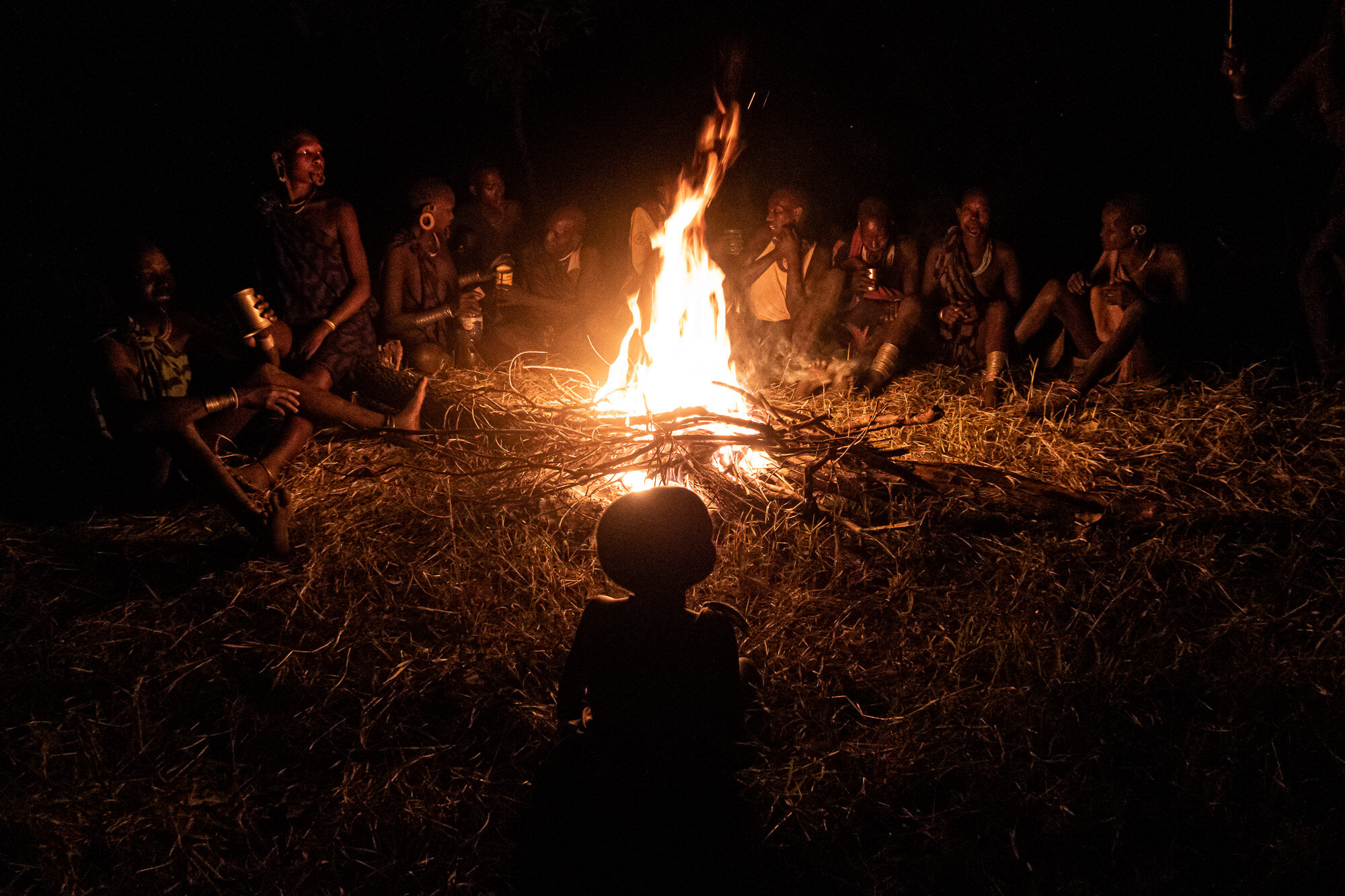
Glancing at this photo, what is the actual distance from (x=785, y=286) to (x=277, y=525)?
416 centimetres

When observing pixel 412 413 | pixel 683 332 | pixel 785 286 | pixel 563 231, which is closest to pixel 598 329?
pixel 563 231

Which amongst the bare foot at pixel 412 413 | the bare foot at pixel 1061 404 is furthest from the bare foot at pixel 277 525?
the bare foot at pixel 1061 404

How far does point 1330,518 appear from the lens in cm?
373

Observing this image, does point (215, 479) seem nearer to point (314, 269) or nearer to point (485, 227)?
point (314, 269)

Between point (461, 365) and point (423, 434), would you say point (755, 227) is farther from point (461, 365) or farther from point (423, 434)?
point (423, 434)

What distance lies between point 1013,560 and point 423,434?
3099mm

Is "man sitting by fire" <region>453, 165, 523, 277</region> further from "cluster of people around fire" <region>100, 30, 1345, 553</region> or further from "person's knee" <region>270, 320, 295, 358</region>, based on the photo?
"person's knee" <region>270, 320, 295, 358</region>

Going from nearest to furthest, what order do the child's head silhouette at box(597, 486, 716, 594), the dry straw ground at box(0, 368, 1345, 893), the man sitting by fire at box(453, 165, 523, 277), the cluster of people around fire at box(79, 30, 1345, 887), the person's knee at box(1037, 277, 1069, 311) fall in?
the child's head silhouette at box(597, 486, 716, 594), the cluster of people around fire at box(79, 30, 1345, 887), the dry straw ground at box(0, 368, 1345, 893), the person's knee at box(1037, 277, 1069, 311), the man sitting by fire at box(453, 165, 523, 277)

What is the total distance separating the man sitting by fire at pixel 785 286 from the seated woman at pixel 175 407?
343 cm

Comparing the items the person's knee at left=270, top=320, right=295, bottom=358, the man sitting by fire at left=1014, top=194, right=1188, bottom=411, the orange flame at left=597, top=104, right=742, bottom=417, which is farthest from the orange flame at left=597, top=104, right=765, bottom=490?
the man sitting by fire at left=1014, top=194, right=1188, bottom=411

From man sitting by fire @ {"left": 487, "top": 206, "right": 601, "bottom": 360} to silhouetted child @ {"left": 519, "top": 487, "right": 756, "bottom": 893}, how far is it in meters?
4.66

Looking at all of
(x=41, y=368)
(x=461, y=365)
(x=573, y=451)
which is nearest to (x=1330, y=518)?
(x=573, y=451)

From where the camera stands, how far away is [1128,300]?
5258mm

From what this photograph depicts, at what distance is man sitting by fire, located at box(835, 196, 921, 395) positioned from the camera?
5.90 meters
